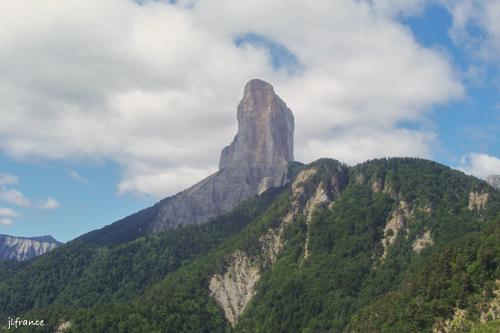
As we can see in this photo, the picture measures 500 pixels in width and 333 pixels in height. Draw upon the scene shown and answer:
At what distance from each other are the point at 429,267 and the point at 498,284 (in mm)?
31031

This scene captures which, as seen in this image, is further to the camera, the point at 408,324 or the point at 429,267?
the point at 429,267

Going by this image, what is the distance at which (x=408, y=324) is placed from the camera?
155000 millimetres

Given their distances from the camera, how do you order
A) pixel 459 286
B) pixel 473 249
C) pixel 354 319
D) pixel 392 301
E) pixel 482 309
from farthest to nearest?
pixel 354 319, pixel 392 301, pixel 473 249, pixel 459 286, pixel 482 309

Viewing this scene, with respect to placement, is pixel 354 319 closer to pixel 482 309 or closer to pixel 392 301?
pixel 392 301

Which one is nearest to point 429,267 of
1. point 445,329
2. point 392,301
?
point 392,301

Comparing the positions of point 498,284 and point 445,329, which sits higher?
point 498,284

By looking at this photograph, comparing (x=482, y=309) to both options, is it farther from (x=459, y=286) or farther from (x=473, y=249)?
(x=473, y=249)

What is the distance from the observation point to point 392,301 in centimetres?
17275

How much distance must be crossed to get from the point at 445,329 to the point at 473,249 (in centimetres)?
2824

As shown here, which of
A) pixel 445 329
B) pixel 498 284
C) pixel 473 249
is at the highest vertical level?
pixel 473 249

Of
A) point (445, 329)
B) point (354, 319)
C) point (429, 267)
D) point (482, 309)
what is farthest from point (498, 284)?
point (354, 319)

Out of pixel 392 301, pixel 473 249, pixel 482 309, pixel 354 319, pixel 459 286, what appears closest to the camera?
pixel 482 309

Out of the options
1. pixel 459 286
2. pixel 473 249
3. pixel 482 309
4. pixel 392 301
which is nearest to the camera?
pixel 482 309

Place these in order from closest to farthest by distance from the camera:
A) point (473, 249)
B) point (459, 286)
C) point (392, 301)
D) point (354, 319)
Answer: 1. point (459, 286)
2. point (473, 249)
3. point (392, 301)
4. point (354, 319)
